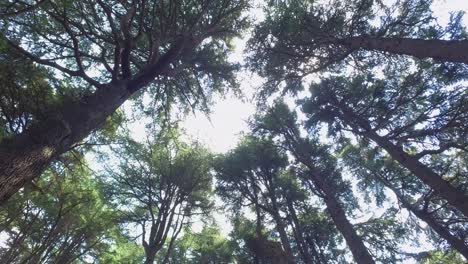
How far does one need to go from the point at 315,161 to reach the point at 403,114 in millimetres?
4421

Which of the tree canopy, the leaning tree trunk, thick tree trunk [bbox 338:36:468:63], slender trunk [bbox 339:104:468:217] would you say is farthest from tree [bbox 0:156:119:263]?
slender trunk [bbox 339:104:468:217]

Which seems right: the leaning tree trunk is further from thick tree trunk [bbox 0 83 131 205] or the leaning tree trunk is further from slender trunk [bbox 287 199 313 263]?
thick tree trunk [bbox 0 83 131 205]

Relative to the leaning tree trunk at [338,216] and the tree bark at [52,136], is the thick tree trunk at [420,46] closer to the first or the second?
the leaning tree trunk at [338,216]

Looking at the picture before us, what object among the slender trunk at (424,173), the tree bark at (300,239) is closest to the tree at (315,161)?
the tree bark at (300,239)

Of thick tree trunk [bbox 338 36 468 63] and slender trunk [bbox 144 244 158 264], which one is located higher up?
thick tree trunk [bbox 338 36 468 63]

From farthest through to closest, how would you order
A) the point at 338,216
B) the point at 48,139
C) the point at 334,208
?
the point at 334,208, the point at 338,216, the point at 48,139

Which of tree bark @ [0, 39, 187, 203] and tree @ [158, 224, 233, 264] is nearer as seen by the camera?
tree bark @ [0, 39, 187, 203]

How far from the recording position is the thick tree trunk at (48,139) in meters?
3.48

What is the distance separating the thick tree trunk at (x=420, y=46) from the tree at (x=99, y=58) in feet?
15.1

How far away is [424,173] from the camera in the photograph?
8.50 m

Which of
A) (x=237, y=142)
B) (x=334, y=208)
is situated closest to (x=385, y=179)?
(x=334, y=208)

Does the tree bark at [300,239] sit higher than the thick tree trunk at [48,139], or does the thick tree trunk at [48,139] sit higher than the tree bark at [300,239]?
the tree bark at [300,239]

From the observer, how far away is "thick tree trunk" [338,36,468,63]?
6070 mm

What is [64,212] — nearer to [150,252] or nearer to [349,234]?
[150,252]
